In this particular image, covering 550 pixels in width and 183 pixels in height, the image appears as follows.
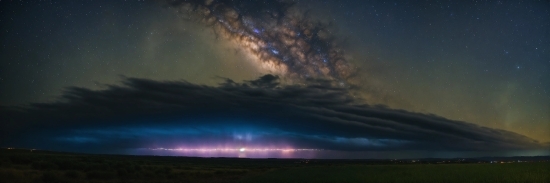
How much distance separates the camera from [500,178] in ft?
82.0

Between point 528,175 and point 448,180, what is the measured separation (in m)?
5.41

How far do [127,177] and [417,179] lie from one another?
102ft

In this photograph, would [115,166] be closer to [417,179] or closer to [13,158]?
[13,158]

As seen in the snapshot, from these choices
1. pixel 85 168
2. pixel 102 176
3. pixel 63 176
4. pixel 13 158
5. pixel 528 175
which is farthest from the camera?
pixel 13 158

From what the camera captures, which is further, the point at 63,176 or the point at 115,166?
the point at 115,166

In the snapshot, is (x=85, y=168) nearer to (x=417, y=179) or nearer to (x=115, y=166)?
(x=115, y=166)

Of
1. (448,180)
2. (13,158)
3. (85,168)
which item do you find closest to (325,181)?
(448,180)

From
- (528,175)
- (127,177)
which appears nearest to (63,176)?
(127,177)

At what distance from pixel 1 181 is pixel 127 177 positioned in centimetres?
1456

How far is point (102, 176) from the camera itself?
3788cm

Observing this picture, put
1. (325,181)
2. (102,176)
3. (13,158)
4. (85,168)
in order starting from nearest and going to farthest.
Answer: (325,181)
(102,176)
(85,168)
(13,158)

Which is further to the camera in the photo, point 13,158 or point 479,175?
point 13,158

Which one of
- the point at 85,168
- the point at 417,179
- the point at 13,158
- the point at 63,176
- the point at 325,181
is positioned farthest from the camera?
the point at 13,158

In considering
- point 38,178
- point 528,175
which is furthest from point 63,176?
point 528,175
